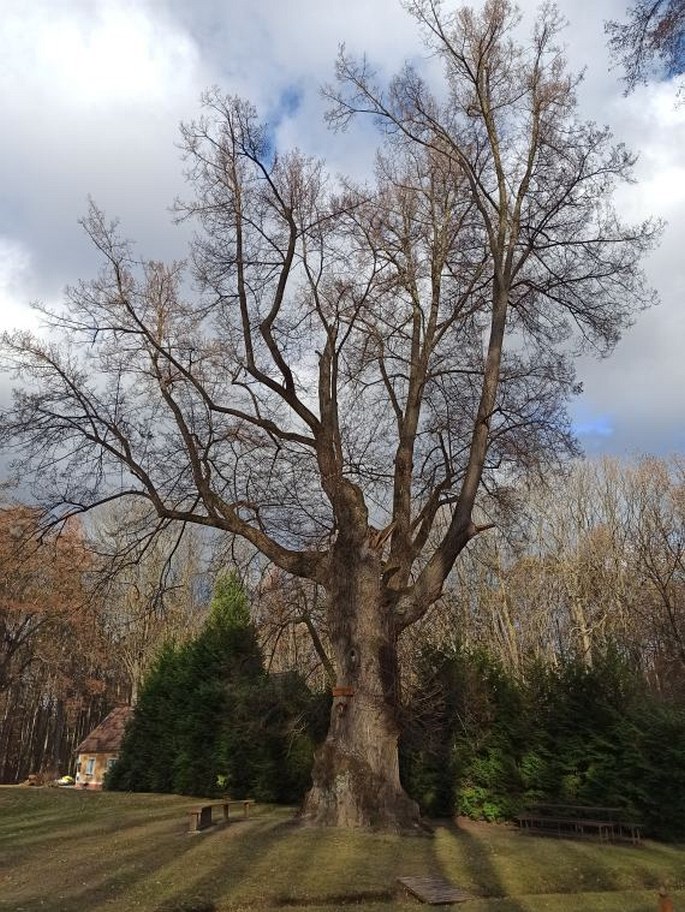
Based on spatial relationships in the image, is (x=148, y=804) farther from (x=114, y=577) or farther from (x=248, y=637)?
(x=114, y=577)

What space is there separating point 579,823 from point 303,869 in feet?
18.6

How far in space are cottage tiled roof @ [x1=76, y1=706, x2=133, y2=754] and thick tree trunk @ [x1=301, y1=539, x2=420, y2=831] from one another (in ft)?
82.9

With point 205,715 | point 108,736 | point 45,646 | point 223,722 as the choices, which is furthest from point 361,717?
point 108,736

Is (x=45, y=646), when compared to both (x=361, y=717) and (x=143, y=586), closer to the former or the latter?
(x=143, y=586)

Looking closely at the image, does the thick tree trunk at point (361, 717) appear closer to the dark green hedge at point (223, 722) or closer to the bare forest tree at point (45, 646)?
the dark green hedge at point (223, 722)

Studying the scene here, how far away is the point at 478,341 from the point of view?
1767 cm

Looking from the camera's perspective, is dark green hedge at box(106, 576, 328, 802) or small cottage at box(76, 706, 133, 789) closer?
dark green hedge at box(106, 576, 328, 802)

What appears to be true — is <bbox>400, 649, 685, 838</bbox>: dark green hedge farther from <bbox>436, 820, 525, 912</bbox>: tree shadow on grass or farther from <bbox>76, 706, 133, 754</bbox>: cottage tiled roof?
<bbox>76, 706, 133, 754</bbox>: cottage tiled roof

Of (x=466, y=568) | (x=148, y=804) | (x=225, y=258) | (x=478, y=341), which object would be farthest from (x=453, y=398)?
(x=466, y=568)

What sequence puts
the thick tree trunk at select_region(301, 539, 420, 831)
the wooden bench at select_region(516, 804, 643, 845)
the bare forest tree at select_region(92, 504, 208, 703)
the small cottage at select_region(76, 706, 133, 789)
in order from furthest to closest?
the small cottage at select_region(76, 706, 133, 789)
the bare forest tree at select_region(92, 504, 208, 703)
the wooden bench at select_region(516, 804, 643, 845)
the thick tree trunk at select_region(301, 539, 420, 831)

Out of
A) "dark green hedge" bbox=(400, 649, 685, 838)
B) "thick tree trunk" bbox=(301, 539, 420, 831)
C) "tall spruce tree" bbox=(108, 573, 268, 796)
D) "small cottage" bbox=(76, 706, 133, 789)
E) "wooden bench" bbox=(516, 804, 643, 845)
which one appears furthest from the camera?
"small cottage" bbox=(76, 706, 133, 789)

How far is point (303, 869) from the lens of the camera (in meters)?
9.19

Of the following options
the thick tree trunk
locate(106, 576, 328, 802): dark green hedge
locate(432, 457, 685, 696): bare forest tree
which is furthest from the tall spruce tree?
locate(432, 457, 685, 696): bare forest tree

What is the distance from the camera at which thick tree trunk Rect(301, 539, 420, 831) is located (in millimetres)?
12039
